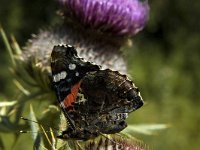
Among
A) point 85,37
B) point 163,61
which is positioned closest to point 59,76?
point 85,37

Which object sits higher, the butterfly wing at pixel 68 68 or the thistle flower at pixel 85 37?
the thistle flower at pixel 85 37

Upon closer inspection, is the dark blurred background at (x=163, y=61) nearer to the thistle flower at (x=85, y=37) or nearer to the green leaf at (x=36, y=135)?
the thistle flower at (x=85, y=37)

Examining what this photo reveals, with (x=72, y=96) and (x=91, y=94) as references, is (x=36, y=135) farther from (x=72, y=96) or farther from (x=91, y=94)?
(x=91, y=94)

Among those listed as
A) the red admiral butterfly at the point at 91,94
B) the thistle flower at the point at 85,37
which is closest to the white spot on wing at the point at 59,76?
the red admiral butterfly at the point at 91,94

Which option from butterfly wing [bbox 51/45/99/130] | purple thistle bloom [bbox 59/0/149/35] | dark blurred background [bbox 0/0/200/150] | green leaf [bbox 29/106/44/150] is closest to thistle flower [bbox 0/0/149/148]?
purple thistle bloom [bbox 59/0/149/35]

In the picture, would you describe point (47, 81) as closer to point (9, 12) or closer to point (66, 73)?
point (66, 73)

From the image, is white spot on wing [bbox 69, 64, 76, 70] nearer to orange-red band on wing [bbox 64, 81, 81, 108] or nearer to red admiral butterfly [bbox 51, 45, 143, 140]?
red admiral butterfly [bbox 51, 45, 143, 140]
